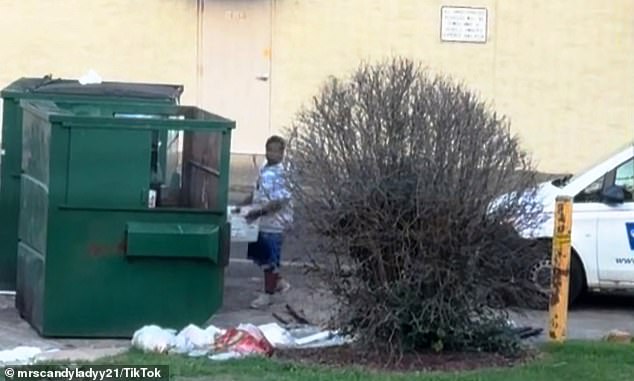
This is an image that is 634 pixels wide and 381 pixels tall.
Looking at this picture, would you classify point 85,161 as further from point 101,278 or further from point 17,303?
point 17,303

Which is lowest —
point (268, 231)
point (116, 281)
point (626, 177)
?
point (116, 281)

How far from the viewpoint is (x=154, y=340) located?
388 inches

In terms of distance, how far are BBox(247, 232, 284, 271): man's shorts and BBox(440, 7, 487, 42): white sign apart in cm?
845

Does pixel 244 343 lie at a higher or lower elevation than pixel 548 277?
→ lower

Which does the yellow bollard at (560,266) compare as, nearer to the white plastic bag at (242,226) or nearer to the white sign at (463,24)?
the white plastic bag at (242,226)

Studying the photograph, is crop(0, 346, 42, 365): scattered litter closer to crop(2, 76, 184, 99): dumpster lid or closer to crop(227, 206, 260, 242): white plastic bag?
crop(227, 206, 260, 242): white plastic bag

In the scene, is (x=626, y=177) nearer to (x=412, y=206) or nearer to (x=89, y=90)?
(x=412, y=206)

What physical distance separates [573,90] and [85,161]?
11.2 m

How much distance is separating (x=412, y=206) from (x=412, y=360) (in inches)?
40.0

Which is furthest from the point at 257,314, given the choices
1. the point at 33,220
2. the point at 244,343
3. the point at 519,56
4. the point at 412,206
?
the point at 519,56

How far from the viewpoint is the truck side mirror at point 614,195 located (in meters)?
12.3

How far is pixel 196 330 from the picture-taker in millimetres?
10039

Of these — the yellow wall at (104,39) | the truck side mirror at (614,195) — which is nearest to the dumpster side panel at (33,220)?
the truck side mirror at (614,195)

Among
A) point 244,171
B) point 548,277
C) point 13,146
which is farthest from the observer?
point 244,171
